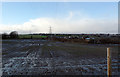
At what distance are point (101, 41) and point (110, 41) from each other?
8.36ft

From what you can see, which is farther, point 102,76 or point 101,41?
point 101,41

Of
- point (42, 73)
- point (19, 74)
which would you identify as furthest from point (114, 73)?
point (19, 74)

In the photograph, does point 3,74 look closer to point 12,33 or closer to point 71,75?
point 71,75

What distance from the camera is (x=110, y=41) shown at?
19297 millimetres

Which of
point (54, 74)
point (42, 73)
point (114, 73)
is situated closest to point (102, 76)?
point (114, 73)

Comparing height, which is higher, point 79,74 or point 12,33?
point 12,33

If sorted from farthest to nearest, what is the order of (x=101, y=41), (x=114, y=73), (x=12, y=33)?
(x=12, y=33)
(x=101, y=41)
(x=114, y=73)

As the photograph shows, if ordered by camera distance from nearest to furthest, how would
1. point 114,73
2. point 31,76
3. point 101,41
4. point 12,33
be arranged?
point 31,76
point 114,73
point 101,41
point 12,33

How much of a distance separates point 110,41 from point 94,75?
19.6 metres

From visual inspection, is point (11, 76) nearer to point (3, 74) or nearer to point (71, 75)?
point (3, 74)

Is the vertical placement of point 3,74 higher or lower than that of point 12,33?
lower

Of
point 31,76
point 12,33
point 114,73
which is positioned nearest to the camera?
point 31,76

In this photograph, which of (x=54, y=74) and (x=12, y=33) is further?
(x=12, y=33)

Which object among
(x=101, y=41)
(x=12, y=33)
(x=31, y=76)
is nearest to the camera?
(x=31, y=76)
